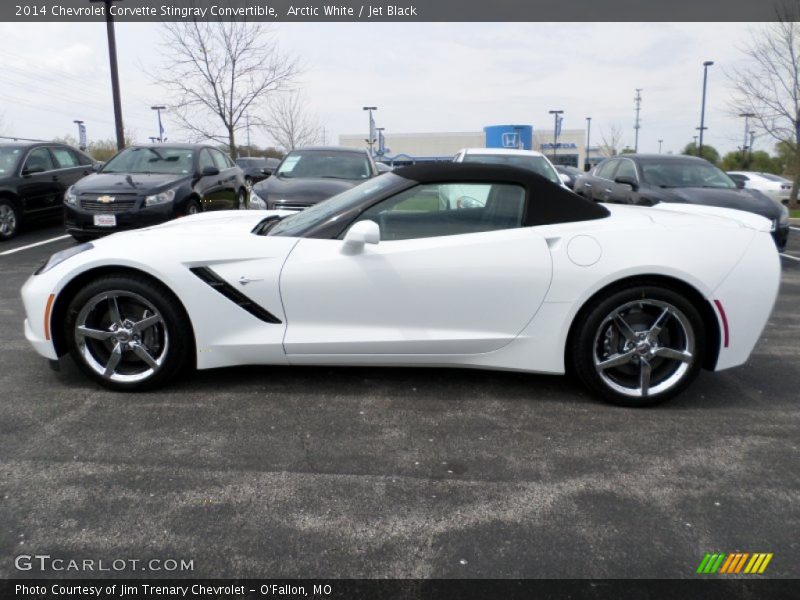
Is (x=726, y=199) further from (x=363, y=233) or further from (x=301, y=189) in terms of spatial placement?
(x=363, y=233)

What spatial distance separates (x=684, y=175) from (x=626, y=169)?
869 mm

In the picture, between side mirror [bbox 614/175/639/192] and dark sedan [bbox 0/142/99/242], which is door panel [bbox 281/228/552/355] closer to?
side mirror [bbox 614/175/639/192]

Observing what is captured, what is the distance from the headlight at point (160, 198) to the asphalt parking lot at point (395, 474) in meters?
4.68

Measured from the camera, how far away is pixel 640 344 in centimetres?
335

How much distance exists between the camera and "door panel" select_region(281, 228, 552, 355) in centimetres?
325

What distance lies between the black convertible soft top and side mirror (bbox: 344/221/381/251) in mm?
472

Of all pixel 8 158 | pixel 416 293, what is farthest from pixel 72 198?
pixel 416 293

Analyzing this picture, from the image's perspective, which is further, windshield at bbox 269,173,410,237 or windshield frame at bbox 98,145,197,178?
windshield frame at bbox 98,145,197,178

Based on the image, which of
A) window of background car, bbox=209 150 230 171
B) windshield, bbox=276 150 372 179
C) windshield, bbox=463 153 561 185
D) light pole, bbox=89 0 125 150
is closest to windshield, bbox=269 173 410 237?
windshield, bbox=276 150 372 179

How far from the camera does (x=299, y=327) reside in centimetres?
333

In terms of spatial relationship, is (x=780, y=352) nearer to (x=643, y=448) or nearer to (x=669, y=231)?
(x=669, y=231)

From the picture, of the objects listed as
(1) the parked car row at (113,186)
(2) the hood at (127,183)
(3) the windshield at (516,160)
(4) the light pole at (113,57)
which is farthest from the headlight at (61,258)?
(4) the light pole at (113,57)

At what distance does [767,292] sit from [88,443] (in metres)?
3.59

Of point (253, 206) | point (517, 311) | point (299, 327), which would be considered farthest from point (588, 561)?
point (253, 206)
